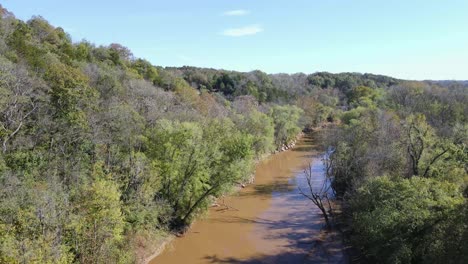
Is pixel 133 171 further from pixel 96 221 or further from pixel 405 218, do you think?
pixel 405 218

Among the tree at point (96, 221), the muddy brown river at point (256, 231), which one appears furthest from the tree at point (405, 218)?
the tree at point (96, 221)

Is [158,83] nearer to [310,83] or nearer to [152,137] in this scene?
[152,137]

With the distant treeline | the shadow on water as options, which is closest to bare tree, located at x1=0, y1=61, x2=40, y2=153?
the distant treeline

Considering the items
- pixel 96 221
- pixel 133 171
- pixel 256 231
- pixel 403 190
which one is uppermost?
pixel 133 171

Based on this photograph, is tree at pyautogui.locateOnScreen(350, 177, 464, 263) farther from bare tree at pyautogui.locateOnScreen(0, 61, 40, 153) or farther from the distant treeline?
bare tree at pyautogui.locateOnScreen(0, 61, 40, 153)

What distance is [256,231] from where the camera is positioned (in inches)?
1123

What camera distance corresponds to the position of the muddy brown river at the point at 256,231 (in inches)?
952

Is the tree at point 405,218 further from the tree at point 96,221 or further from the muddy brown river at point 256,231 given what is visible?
the tree at point 96,221

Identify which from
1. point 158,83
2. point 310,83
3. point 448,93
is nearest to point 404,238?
point 158,83

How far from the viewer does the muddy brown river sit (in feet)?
79.3

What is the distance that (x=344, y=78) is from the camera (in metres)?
131

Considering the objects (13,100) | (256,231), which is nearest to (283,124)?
(256,231)

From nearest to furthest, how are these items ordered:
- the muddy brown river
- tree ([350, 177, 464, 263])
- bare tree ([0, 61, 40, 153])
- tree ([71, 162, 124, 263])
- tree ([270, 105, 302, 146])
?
1. tree ([350, 177, 464, 263])
2. tree ([71, 162, 124, 263])
3. bare tree ([0, 61, 40, 153])
4. the muddy brown river
5. tree ([270, 105, 302, 146])

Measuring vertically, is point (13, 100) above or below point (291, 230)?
above
